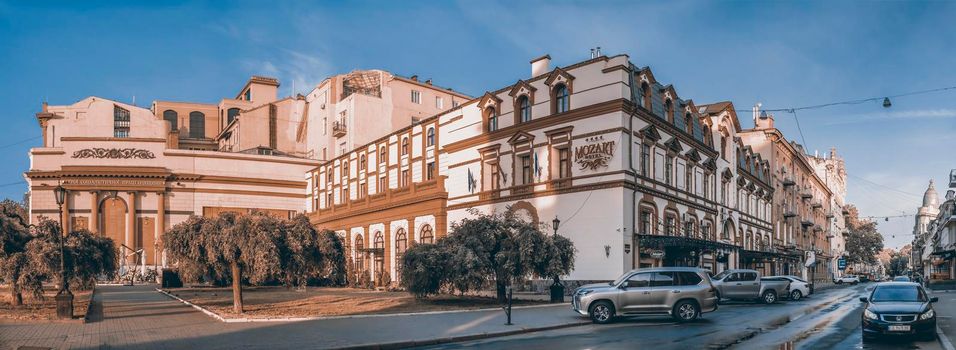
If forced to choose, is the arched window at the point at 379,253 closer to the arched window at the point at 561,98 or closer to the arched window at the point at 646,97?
the arched window at the point at 561,98

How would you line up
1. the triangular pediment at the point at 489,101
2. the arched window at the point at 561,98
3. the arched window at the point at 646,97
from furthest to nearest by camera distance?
the triangular pediment at the point at 489,101 → the arched window at the point at 561,98 → the arched window at the point at 646,97

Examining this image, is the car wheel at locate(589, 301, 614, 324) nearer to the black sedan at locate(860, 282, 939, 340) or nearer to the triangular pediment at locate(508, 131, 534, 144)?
the black sedan at locate(860, 282, 939, 340)

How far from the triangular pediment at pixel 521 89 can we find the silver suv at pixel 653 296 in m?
21.5

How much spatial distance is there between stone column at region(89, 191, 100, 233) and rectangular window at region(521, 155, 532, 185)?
51278 mm

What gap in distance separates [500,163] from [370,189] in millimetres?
19370

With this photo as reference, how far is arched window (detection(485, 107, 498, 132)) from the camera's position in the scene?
1801 inches

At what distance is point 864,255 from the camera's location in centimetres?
12406

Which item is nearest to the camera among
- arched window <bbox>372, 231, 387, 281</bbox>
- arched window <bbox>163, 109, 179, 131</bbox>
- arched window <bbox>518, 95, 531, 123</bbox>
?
arched window <bbox>518, 95, 531, 123</bbox>

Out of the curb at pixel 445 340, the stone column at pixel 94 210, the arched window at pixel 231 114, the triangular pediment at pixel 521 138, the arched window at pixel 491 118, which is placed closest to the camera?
the curb at pixel 445 340

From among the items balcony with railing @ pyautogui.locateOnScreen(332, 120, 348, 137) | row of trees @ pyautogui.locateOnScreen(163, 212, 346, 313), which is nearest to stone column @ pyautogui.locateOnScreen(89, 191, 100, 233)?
balcony with railing @ pyautogui.locateOnScreen(332, 120, 348, 137)

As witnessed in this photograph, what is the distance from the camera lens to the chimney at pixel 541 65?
147 ft

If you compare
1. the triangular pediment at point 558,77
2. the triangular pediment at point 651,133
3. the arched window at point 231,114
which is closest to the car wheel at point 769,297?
the triangular pediment at point 651,133

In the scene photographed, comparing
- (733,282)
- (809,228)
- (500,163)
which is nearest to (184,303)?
(500,163)

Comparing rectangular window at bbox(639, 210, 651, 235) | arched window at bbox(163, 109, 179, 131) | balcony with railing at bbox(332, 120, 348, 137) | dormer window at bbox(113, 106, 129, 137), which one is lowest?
rectangular window at bbox(639, 210, 651, 235)
